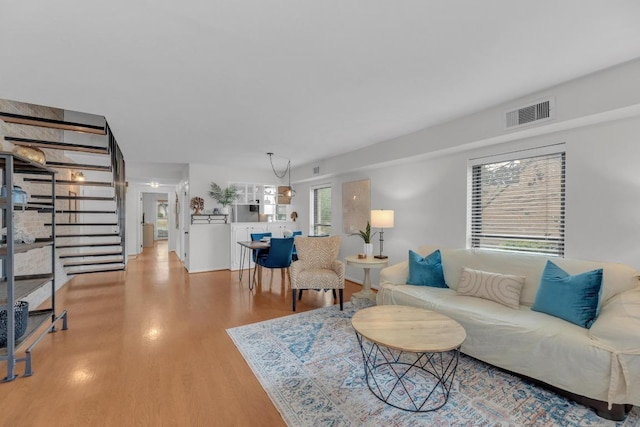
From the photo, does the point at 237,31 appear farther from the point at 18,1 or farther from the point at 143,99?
the point at 143,99

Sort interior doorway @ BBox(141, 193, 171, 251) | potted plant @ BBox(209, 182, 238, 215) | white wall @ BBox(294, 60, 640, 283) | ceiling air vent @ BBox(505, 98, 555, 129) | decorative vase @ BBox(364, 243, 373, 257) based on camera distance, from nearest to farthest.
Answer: white wall @ BBox(294, 60, 640, 283) → ceiling air vent @ BBox(505, 98, 555, 129) → decorative vase @ BBox(364, 243, 373, 257) → potted plant @ BBox(209, 182, 238, 215) → interior doorway @ BBox(141, 193, 171, 251)

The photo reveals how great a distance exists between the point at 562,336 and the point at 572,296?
42 cm

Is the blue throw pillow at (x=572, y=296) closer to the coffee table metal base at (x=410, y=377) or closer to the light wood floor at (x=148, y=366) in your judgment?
the coffee table metal base at (x=410, y=377)

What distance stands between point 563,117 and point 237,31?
106 inches

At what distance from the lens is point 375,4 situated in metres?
1.49

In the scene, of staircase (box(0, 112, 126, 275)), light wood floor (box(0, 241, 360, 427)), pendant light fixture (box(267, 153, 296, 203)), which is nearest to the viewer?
light wood floor (box(0, 241, 360, 427))

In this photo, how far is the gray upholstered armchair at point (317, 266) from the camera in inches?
149

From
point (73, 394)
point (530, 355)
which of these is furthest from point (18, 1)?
point (530, 355)

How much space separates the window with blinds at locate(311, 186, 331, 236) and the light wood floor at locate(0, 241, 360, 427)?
2.01 metres

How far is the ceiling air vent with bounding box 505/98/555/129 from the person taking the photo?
2514mm

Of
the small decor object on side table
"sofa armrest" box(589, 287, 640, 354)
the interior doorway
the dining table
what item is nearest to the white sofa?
"sofa armrest" box(589, 287, 640, 354)

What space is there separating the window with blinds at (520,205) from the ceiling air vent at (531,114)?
0.52 metres

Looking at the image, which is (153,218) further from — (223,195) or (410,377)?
(410,377)

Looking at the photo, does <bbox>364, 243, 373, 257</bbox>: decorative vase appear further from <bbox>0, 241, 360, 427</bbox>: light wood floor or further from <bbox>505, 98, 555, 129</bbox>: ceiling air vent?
<bbox>505, 98, 555, 129</bbox>: ceiling air vent
